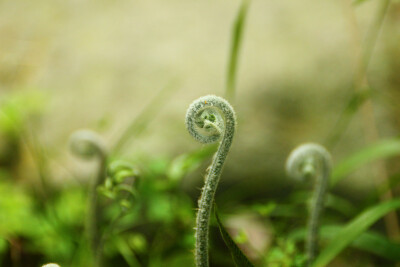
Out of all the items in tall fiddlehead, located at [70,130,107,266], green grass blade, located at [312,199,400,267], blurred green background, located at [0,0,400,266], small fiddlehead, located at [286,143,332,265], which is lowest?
green grass blade, located at [312,199,400,267]

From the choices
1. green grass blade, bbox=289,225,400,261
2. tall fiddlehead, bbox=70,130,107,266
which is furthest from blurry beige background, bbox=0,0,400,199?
green grass blade, bbox=289,225,400,261

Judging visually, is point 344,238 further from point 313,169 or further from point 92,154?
point 92,154

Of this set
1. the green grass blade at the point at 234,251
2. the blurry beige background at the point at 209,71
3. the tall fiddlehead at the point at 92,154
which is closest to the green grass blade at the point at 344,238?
the green grass blade at the point at 234,251

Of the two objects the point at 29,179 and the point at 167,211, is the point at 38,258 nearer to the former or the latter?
the point at 29,179

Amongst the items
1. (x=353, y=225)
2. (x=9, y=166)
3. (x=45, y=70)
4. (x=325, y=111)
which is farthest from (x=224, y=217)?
(x=45, y=70)

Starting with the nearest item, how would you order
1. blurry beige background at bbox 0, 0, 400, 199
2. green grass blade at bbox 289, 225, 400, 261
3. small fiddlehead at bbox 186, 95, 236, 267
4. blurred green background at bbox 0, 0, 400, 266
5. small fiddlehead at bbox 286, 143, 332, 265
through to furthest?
small fiddlehead at bbox 186, 95, 236, 267 < small fiddlehead at bbox 286, 143, 332, 265 < green grass blade at bbox 289, 225, 400, 261 < blurred green background at bbox 0, 0, 400, 266 < blurry beige background at bbox 0, 0, 400, 199

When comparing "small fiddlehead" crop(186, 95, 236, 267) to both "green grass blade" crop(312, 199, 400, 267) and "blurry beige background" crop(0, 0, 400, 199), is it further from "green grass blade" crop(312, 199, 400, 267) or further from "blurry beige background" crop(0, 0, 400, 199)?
"blurry beige background" crop(0, 0, 400, 199)
